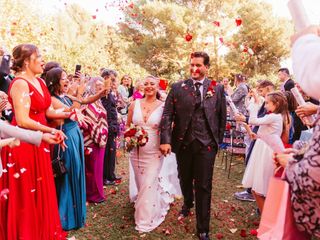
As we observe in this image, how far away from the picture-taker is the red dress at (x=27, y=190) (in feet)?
12.3

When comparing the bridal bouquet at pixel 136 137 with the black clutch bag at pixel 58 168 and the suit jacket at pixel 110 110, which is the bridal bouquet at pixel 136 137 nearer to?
the black clutch bag at pixel 58 168

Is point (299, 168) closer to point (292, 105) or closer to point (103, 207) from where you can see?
point (292, 105)

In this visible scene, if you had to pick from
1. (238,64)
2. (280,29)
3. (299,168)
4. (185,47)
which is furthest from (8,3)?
(280,29)

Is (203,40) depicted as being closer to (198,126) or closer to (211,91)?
(211,91)

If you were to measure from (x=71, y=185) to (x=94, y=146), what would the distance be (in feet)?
4.12

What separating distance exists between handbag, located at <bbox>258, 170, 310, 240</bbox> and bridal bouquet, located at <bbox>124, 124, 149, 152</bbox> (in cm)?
290

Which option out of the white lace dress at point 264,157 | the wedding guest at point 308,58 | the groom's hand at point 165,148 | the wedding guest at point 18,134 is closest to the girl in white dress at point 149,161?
the groom's hand at point 165,148

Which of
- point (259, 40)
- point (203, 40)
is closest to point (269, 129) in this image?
point (203, 40)

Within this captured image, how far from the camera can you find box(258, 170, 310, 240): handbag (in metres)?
1.98

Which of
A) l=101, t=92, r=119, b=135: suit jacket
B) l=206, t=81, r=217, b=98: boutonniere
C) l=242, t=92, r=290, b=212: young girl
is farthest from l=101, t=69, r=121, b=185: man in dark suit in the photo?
l=242, t=92, r=290, b=212: young girl

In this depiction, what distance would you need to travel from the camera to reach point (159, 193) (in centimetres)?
524

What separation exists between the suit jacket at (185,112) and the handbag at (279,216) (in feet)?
8.08

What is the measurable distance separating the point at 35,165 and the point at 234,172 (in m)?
5.55

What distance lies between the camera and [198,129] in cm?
466
